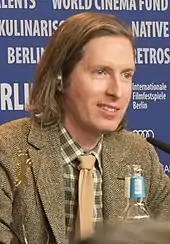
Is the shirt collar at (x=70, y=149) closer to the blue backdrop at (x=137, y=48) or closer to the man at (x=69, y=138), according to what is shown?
the man at (x=69, y=138)

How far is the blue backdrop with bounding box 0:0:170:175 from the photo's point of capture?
2135 mm

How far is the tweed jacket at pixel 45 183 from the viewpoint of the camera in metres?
1.29

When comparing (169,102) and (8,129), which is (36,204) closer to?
(8,129)

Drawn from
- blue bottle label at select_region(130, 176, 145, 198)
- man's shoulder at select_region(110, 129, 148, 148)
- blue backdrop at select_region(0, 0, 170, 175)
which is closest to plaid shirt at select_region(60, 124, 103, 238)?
man's shoulder at select_region(110, 129, 148, 148)

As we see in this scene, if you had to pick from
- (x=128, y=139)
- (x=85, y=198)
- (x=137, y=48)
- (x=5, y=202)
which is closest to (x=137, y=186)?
(x=85, y=198)

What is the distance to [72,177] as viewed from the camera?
4.38 feet

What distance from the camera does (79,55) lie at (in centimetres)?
135

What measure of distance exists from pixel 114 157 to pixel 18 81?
83cm

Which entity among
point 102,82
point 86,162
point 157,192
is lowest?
point 157,192

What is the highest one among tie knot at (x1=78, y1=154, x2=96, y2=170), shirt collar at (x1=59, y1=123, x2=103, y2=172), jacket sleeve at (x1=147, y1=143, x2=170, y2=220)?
shirt collar at (x1=59, y1=123, x2=103, y2=172)

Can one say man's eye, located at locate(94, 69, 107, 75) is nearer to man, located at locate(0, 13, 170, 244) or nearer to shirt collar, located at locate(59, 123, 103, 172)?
man, located at locate(0, 13, 170, 244)

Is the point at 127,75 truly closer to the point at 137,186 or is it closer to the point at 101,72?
the point at 101,72

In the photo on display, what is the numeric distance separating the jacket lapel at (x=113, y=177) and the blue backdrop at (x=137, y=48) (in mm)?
708

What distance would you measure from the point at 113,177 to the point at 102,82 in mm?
232
